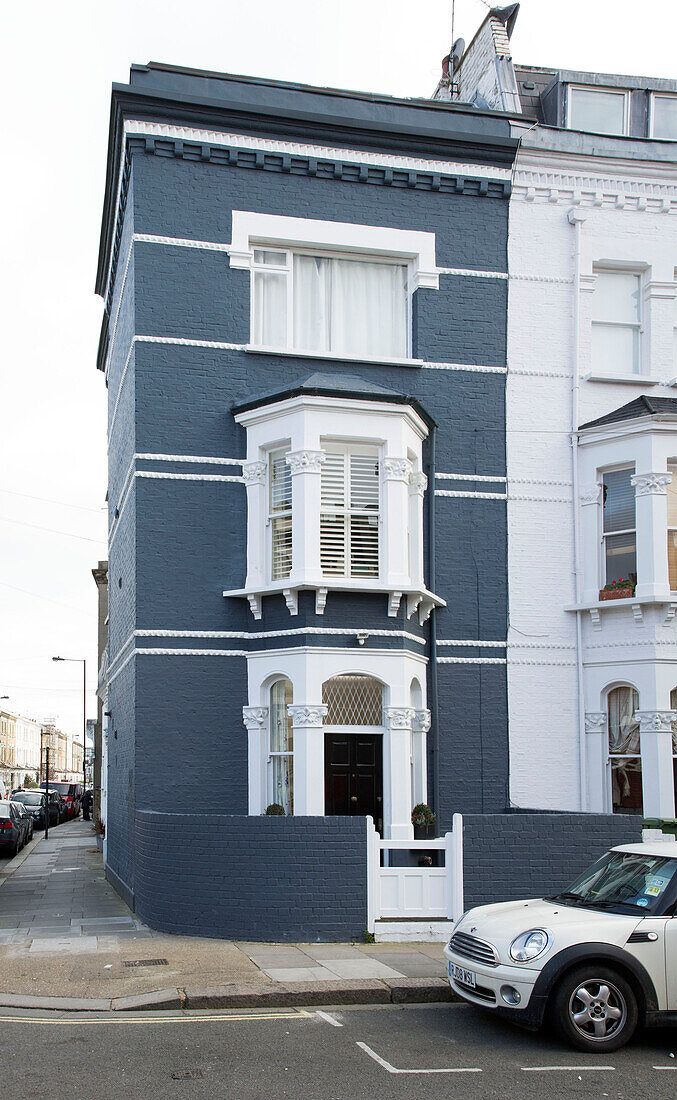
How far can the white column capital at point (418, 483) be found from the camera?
52.5 feet

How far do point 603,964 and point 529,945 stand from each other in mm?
579

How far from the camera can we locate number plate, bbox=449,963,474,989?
8781 millimetres

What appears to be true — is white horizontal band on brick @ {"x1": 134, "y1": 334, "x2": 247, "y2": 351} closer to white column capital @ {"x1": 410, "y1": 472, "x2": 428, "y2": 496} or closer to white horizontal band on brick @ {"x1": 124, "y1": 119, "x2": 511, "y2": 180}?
white horizontal band on brick @ {"x1": 124, "y1": 119, "x2": 511, "y2": 180}

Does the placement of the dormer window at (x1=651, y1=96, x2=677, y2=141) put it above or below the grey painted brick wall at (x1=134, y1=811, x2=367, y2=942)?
above

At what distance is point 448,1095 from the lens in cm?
698

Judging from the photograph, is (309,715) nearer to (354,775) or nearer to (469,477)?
(354,775)

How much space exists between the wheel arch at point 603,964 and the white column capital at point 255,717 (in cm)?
731

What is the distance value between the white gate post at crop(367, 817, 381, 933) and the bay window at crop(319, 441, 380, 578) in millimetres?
3944

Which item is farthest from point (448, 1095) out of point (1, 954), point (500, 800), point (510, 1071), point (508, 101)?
point (508, 101)

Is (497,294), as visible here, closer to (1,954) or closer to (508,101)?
(508,101)

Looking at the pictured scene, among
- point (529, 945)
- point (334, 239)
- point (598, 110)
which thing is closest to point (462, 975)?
point (529, 945)

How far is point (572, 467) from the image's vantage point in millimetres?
17109

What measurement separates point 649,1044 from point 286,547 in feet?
27.9

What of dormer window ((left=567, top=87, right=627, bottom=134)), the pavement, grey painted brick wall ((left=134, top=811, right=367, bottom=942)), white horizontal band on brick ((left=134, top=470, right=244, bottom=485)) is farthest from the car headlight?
dormer window ((left=567, top=87, right=627, bottom=134))
